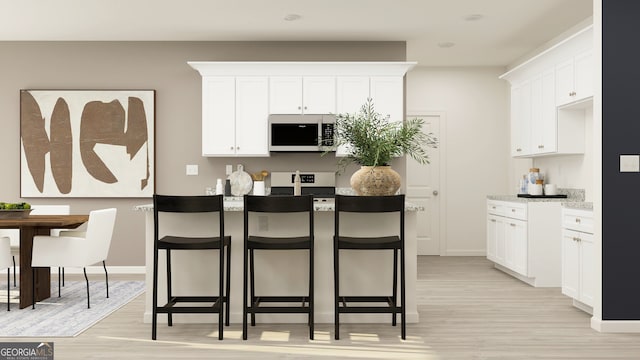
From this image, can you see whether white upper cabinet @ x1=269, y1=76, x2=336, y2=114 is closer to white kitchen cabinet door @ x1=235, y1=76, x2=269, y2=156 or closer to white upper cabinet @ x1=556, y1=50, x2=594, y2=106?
white kitchen cabinet door @ x1=235, y1=76, x2=269, y2=156

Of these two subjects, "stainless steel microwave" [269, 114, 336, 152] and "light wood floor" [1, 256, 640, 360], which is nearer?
"light wood floor" [1, 256, 640, 360]

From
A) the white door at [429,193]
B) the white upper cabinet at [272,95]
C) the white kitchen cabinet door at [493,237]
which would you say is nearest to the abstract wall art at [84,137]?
the white upper cabinet at [272,95]

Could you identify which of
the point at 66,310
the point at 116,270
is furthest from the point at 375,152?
the point at 116,270

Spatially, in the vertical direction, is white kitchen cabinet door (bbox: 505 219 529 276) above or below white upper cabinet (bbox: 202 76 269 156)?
below

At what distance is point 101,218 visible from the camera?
453cm

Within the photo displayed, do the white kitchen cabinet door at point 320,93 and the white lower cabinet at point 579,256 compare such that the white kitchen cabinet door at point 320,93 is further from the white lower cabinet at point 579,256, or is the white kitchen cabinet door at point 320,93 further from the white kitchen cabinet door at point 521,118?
the white lower cabinet at point 579,256

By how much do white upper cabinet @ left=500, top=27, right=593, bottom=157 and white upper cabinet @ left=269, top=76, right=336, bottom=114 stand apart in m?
2.28

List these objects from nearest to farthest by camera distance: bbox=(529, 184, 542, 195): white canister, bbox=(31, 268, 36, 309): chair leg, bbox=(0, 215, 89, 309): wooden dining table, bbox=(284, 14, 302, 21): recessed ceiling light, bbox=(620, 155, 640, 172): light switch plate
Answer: bbox=(620, 155, 640, 172): light switch plate, bbox=(0, 215, 89, 309): wooden dining table, bbox=(31, 268, 36, 309): chair leg, bbox=(284, 14, 302, 21): recessed ceiling light, bbox=(529, 184, 542, 195): white canister

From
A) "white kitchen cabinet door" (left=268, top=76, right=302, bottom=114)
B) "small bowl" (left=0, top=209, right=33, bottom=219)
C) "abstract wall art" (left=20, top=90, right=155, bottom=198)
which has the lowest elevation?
"small bowl" (left=0, top=209, right=33, bottom=219)

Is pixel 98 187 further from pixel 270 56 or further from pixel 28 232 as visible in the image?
pixel 270 56

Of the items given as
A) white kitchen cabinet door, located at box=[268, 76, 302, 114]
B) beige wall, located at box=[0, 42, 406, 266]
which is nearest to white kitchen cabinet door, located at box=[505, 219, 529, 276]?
beige wall, located at box=[0, 42, 406, 266]

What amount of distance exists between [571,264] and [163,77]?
15.5 ft

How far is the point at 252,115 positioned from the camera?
5891 millimetres

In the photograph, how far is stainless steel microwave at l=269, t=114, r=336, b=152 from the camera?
5805 mm
